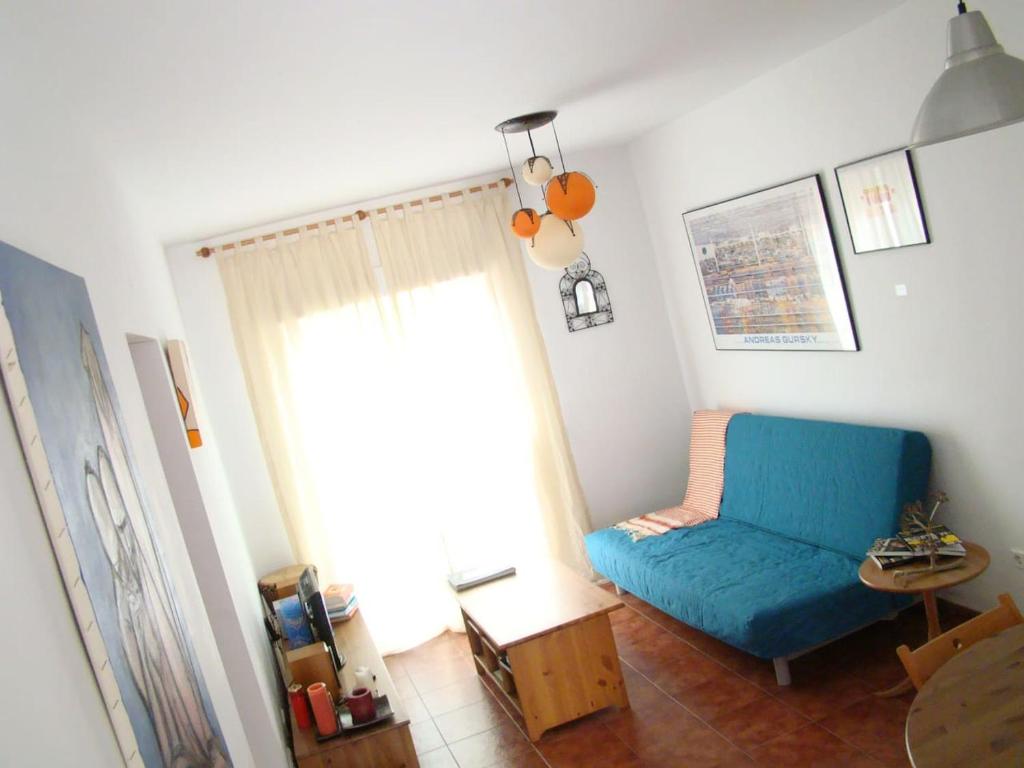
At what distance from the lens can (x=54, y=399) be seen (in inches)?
58.9

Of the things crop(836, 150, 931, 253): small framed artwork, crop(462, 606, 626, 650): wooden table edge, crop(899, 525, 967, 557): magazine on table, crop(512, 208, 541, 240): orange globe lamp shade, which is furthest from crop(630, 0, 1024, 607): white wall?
crop(462, 606, 626, 650): wooden table edge

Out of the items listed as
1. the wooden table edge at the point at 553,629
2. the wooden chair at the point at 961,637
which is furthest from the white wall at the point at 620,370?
the wooden chair at the point at 961,637

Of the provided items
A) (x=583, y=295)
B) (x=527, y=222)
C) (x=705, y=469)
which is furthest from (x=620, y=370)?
(x=527, y=222)

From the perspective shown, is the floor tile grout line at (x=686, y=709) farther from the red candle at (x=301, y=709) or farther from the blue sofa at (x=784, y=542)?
the red candle at (x=301, y=709)

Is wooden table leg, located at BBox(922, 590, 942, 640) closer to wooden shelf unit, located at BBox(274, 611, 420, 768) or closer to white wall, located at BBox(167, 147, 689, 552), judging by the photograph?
wooden shelf unit, located at BBox(274, 611, 420, 768)

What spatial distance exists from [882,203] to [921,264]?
0.31 metres

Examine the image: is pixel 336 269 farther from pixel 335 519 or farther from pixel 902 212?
pixel 902 212

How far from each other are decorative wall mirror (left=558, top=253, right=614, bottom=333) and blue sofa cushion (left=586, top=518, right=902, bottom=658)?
1380 millimetres

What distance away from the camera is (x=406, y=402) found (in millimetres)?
5445

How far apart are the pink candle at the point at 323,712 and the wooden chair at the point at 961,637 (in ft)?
7.07

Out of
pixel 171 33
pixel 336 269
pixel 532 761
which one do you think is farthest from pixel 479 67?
pixel 532 761

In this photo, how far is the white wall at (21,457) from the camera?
111 cm

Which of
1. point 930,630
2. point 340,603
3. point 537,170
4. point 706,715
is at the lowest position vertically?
point 706,715

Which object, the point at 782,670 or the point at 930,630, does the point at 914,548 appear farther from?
the point at 782,670
